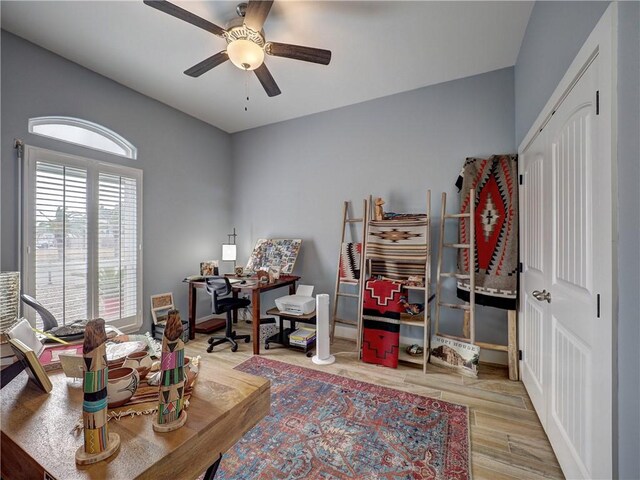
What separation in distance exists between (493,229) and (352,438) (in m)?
2.12

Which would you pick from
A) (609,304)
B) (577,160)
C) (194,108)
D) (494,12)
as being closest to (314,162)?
(194,108)

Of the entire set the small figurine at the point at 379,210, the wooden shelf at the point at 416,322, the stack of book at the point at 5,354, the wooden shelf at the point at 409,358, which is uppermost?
the small figurine at the point at 379,210

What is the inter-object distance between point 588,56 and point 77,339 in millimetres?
2820

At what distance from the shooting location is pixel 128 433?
29.8 inches

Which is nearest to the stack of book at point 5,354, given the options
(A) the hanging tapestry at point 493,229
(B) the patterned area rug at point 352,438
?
(B) the patterned area rug at point 352,438

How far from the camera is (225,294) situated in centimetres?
308

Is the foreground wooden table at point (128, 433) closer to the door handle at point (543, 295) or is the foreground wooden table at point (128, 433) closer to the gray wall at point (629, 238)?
the gray wall at point (629, 238)

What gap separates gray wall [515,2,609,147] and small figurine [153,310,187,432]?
192cm

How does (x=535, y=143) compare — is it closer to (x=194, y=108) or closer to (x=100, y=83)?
(x=194, y=108)

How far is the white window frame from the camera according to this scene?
2.38 m

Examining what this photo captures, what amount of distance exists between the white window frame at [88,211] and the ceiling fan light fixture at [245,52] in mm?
1934

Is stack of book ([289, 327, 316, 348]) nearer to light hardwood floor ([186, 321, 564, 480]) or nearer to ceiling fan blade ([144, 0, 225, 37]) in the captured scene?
light hardwood floor ([186, 321, 564, 480])

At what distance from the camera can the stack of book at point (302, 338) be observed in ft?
10.2

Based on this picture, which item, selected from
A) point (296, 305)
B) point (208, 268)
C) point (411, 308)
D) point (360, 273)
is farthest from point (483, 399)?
point (208, 268)
